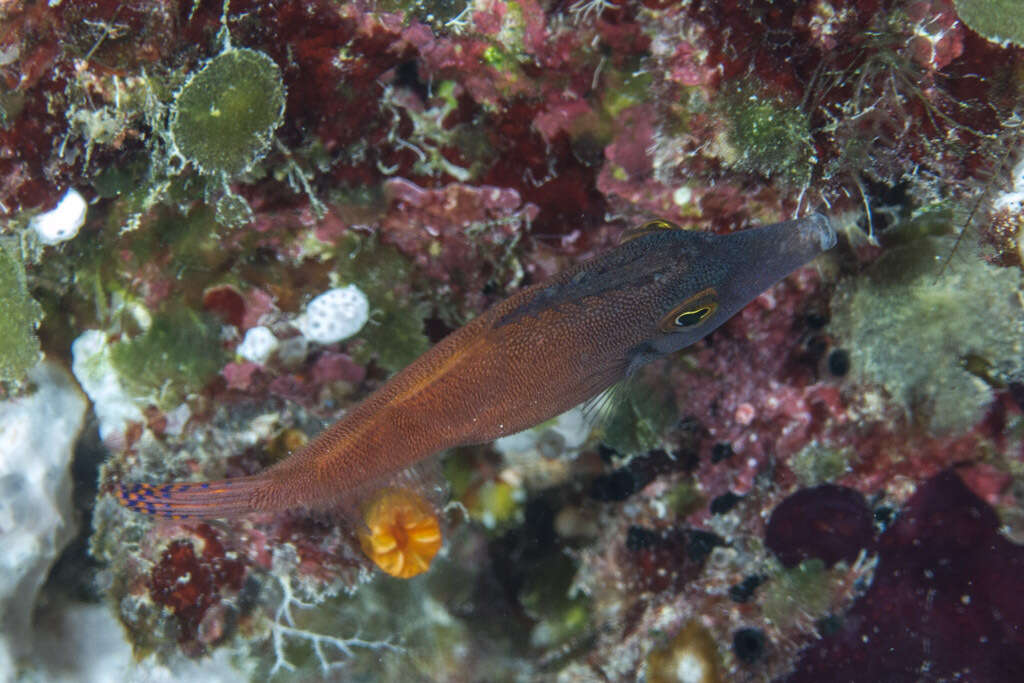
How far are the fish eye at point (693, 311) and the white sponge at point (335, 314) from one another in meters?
2.41

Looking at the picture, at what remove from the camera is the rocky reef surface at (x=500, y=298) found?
3617 millimetres

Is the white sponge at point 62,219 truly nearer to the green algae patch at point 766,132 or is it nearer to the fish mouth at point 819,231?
the green algae patch at point 766,132

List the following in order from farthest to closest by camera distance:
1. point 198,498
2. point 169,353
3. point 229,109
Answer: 1. point 169,353
2. point 229,109
3. point 198,498

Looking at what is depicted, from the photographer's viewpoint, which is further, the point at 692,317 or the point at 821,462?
the point at 821,462

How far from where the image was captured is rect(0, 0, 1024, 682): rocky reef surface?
11.9ft

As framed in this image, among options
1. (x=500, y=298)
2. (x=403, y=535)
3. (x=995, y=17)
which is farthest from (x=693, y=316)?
(x=403, y=535)

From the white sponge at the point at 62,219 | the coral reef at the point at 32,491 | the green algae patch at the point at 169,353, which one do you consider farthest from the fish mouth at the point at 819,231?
the coral reef at the point at 32,491

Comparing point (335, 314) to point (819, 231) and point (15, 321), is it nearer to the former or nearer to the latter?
point (15, 321)

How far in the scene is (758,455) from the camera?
493cm

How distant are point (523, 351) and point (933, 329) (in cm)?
310

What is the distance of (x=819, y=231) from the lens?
126 inches

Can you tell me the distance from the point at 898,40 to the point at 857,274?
163 centimetres

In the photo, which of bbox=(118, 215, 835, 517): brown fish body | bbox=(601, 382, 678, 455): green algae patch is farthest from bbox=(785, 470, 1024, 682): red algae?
bbox=(118, 215, 835, 517): brown fish body

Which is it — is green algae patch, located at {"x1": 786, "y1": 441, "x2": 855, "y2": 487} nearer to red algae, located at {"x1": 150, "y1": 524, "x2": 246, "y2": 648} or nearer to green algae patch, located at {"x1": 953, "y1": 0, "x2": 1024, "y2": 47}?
green algae patch, located at {"x1": 953, "y1": 0, "x2": 1024, "y2": 47}
